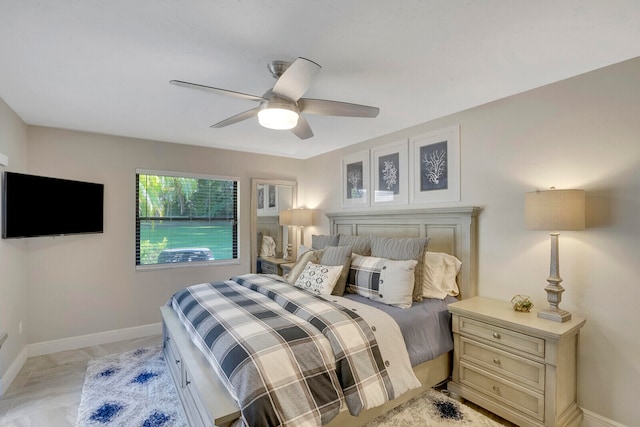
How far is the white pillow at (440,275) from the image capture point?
2.74 m

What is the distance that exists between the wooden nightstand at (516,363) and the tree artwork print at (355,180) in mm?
1977

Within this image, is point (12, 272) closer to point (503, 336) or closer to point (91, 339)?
point (91, 339)

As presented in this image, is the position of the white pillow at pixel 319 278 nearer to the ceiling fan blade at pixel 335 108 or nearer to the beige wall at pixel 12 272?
the ceiling fan blade at pixel 335 108

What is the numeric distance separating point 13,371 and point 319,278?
9.38ft

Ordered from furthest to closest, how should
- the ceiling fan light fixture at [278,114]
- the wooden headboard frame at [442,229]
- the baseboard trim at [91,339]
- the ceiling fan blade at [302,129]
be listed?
1. the baseboard trim at [91,339]
2. the wooden headboard frame at [442,229]
3. the ceiling fan blade at [302,129]
4. the ceiling fan light fixture at [278,114]

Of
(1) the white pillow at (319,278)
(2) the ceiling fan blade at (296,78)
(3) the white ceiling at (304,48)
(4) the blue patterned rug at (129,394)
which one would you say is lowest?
(4) the blue patterned rug at (129,394)

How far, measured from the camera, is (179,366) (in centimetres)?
230

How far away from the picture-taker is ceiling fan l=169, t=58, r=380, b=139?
1.69 meters

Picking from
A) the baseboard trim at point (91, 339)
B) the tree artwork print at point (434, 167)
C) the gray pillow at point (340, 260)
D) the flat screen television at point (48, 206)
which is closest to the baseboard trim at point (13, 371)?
the baseboard trim at point (91, 339)

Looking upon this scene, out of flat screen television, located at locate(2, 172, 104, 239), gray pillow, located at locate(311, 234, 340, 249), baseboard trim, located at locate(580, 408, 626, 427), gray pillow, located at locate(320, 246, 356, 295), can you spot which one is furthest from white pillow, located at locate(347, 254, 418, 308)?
flat screen television, located at locate(2, 172, 104, 239)

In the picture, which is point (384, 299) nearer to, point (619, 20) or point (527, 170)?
point (527, 170)

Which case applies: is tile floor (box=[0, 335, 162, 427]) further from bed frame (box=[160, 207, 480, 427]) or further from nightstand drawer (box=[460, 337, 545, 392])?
nightstand drawer (box=[460, 337, 545, 392])

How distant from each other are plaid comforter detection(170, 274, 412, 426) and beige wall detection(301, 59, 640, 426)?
1420 millimetres

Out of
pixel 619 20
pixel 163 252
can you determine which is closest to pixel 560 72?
pixel 619 20
